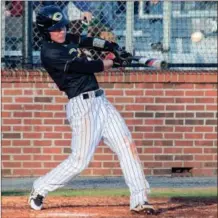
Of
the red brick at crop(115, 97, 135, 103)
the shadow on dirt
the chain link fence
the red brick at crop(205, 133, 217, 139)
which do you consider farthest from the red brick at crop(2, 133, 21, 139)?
the shadow on dirt

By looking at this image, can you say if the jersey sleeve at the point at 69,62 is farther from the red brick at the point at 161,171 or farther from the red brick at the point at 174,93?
the red brick at the point at 161,171

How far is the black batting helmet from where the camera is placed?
8031mm

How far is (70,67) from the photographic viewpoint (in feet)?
26.0

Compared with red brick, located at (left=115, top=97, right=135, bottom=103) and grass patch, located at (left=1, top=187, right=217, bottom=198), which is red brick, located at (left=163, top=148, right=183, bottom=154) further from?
grass patch, located at (left=1, top=187, right=217, bottom=198)

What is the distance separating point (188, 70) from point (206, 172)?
4.16ft

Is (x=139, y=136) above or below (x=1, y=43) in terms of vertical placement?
below

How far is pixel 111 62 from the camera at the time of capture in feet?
26.5

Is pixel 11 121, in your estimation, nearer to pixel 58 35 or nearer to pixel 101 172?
pixel 101 172

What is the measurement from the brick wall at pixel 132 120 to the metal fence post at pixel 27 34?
0.31 meters

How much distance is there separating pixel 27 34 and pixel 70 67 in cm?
328

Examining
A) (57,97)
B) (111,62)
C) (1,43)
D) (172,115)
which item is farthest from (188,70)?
(111,62)

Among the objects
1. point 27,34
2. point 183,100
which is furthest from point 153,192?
point 27,34

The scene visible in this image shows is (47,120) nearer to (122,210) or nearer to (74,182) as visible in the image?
(74,182)

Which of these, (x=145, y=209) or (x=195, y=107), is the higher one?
(x=195, y=107)
